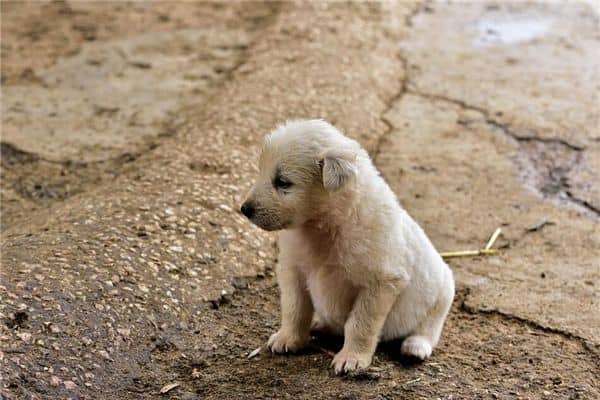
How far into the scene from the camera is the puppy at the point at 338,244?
3984 millimetres

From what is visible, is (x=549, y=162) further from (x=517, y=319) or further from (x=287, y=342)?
(x=287, y=342)

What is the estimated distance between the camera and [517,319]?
5.07m

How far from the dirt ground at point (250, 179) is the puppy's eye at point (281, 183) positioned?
0.93 m

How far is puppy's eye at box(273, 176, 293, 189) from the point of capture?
3.99m

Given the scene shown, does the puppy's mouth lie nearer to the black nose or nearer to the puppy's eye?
the black nose

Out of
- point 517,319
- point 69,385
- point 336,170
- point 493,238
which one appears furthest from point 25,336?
point 493,238

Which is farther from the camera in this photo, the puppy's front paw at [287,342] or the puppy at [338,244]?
the puppy's front paw at [287,342]

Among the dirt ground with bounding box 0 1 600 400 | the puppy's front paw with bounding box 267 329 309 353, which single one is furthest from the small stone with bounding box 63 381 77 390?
the puppy's front paw with bounding box 267 329 309 353

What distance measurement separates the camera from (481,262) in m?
5.82

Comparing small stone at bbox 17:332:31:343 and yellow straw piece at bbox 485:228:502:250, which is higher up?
small stone at bbox 17:332:31:343

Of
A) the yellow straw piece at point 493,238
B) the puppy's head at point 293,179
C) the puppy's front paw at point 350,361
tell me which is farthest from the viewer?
the yellow straw piece at point 493,238

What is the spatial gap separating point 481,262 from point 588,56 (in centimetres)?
405

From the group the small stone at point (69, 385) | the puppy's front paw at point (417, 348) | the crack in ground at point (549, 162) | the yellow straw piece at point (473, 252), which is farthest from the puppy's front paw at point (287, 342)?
the crack in ground at point (549, 162)

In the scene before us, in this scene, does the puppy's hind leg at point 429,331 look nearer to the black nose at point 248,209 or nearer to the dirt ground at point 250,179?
the dirt ground at point 250,179
